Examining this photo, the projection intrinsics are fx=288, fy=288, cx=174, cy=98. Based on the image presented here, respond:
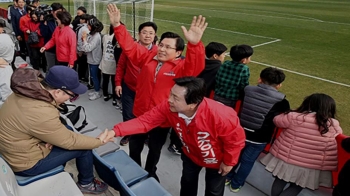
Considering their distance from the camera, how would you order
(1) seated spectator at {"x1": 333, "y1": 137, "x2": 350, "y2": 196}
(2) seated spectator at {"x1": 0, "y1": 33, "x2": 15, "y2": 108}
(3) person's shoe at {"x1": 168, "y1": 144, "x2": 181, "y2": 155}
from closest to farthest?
(1) seated spectator at {"x1": 333, "y1": 137, "x2": 350, "y2": 196} < (2) seated spectator at {"x1": 0, "y1": 33, "x2": 15, "y2": 108} < (3) person's shoe at {"x1": 168, "y1": 144, "x2": 181, "y2": 155}

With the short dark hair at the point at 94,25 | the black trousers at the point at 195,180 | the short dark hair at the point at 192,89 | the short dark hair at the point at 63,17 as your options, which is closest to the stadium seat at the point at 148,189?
the black trousers at the point at 195,180

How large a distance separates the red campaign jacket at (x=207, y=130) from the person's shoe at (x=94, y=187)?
27.4 inches

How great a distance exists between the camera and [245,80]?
10.5 feet

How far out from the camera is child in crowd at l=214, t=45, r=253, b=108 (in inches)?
125

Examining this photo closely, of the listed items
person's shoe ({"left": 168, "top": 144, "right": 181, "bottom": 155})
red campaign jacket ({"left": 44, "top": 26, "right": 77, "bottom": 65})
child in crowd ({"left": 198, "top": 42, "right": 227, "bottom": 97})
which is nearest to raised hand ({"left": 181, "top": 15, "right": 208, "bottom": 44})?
child in crowd ({"left": 198, "top": 42, "right": 227, "bottom": 97})

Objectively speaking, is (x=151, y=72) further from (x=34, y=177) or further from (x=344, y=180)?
(x=344, y=180)

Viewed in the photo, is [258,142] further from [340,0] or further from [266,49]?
[340,0]

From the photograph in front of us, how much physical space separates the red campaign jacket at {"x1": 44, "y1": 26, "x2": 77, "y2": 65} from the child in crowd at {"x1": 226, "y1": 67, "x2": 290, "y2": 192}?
10.7ft

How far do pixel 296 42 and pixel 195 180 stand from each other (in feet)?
35.2

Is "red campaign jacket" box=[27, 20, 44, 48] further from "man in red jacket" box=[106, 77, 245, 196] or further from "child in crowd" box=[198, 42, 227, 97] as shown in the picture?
"man in red jacket" box=[106, 77, 245, 196]

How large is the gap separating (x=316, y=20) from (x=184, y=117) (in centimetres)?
1776

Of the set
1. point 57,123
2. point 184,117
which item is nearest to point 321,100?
point 184,117

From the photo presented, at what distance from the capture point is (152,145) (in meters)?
3.03

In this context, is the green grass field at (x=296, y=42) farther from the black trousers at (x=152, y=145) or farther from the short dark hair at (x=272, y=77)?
the black trousers at (x=152, y=145)
